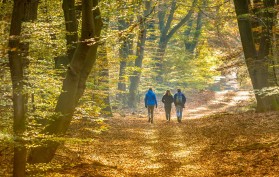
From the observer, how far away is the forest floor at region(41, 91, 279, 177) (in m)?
7.82

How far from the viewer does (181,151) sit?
10.5m

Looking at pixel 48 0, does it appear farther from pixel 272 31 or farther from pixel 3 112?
pixel 272 31

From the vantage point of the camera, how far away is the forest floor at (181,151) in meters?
7.82

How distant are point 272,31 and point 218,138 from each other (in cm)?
441

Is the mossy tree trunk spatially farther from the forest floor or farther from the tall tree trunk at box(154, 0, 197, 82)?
the tall tree trunk at box(154, 0, 197, 82)

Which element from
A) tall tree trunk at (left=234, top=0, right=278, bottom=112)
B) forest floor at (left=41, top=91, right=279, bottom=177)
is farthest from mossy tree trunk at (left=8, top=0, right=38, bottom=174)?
tall tree trunk at (left=234, top=0, right=278, bottom=112)

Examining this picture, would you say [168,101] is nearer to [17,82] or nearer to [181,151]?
[181,151]

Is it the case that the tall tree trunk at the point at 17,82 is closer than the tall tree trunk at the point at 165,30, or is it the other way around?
the tall tree trunk at the point at 17,82

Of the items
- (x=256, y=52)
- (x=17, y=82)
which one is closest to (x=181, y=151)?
(x=17, y=82)

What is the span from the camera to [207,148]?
1044 centimetres

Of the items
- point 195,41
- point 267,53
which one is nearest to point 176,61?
point 195,41

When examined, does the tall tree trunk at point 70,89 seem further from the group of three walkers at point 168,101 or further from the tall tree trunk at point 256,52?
the group of three walkers at point 168,101

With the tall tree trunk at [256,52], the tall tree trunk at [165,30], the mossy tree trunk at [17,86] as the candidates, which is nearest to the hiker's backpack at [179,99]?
the tall tree trunk at [256,52]

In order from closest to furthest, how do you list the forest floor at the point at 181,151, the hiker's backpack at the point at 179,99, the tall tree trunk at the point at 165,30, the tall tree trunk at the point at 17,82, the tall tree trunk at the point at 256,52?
the tall tree trunk at the point at 17,82
the forest floor at the point at 181,151
the tall tree trunk at the point at 256,52
the hiker's backpack at the point at 179,99
the tall tree trunk at the point at 165,30
